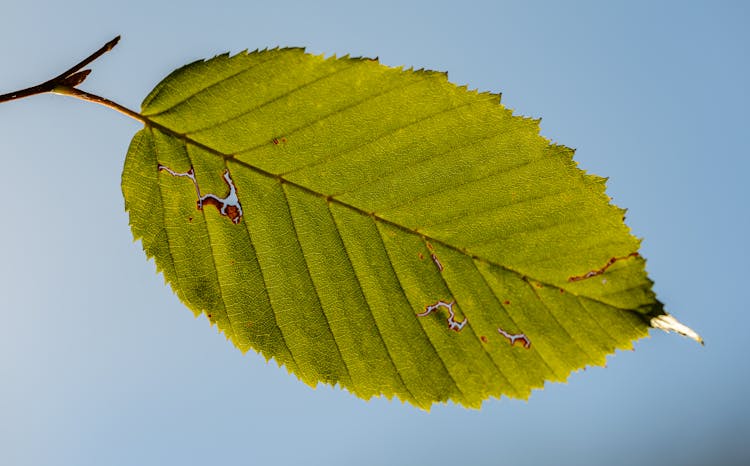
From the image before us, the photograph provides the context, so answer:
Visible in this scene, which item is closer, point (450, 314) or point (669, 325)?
point (669, 325)

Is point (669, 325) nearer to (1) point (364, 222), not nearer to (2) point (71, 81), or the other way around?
(1) point (364, 222)

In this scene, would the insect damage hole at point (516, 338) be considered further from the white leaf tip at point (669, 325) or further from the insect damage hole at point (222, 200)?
the insect damage hole at point (222, 200)

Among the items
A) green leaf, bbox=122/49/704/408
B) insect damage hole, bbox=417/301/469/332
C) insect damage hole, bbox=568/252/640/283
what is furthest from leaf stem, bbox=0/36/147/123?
insect damage hole, bbox=568/252/640/283

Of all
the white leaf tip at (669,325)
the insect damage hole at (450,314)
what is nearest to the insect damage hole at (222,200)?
the insect damage hole at (450,314)

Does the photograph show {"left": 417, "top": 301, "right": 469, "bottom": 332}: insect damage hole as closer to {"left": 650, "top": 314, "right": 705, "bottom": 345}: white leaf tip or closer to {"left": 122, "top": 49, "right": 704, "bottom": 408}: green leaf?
{"left": 122, "top": 49, "right": 704, "bottom": 408}: green leaf

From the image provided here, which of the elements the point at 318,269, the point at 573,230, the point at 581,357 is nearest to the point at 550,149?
the point at 573,230

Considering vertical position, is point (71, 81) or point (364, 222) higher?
point (71, 81)

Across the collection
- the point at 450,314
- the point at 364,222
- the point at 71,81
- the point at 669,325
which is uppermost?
the point at 71,81

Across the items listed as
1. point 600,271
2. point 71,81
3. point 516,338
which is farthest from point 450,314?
point 71,81
